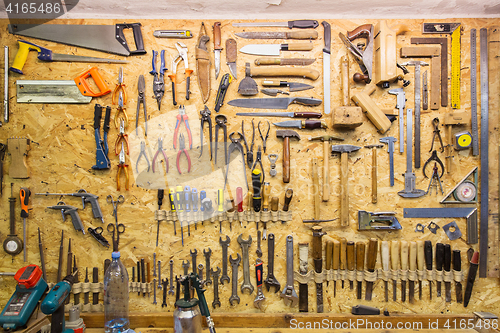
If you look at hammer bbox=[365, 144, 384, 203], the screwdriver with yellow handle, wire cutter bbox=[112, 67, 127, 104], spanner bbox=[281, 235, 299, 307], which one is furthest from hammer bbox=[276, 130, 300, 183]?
the screwdriver with yellow handle

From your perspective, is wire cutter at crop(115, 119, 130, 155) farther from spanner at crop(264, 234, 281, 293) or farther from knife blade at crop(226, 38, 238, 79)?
spanner at crop(264, 234, 281, 293)

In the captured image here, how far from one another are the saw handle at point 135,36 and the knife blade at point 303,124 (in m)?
1.20

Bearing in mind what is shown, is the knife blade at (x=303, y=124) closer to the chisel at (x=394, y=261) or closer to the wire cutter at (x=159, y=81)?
the wire cutter at (x=159, y=81)

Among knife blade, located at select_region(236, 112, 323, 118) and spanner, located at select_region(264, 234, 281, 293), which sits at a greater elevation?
knife blade, located at select_region(236, 112, 323, 118)

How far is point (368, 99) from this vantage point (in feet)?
6.92

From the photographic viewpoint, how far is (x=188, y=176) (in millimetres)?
2174

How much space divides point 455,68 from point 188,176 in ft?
7.33

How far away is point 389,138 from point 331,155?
18.3 inches

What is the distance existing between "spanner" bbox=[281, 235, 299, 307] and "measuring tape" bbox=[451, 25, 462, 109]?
5.44 feet

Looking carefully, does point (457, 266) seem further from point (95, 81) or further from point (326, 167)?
point (95, 81)

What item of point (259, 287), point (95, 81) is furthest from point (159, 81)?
point (259, 287)

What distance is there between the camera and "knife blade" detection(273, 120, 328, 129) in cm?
211

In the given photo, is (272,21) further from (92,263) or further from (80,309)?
(80,309)

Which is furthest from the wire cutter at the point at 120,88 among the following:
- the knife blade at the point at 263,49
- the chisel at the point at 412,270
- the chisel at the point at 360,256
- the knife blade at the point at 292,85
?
the chisel at the point at 412,270
